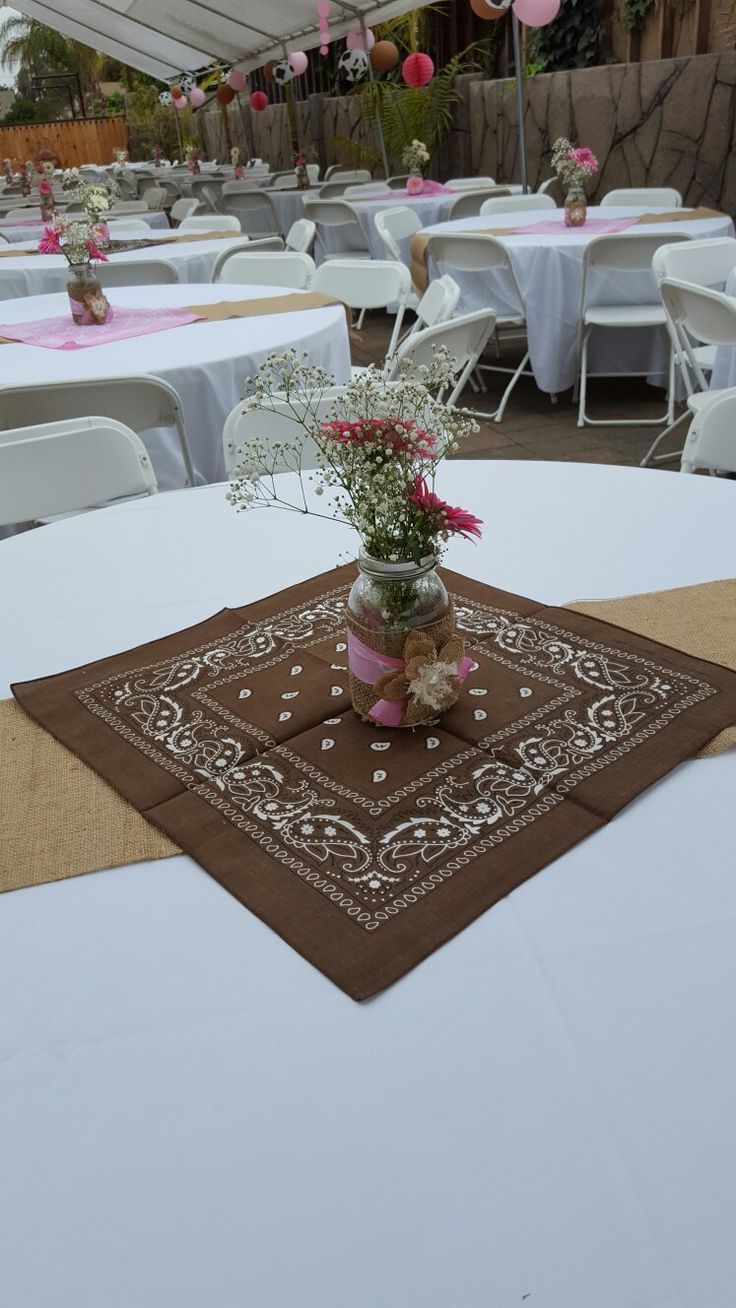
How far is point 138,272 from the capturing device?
4582mm

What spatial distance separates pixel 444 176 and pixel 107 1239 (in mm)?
11928

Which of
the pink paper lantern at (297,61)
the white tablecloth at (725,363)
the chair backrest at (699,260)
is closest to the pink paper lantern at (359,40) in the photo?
the pink paper lantern at (297,61)

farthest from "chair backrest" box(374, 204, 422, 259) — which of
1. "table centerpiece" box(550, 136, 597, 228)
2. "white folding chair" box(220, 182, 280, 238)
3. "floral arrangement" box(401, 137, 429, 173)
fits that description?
"white folding chair" box(220, 182, 280, 238)

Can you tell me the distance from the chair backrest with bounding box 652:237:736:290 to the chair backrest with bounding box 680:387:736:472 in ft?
7.37

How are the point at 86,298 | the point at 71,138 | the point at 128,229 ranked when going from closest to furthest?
the point at 86,298 → the point at 128,229 → the point at 71,138

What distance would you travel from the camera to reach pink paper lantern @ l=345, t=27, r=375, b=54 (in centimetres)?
919

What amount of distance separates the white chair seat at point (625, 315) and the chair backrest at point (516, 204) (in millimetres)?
2059

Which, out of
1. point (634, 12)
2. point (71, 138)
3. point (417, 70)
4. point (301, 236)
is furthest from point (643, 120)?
point (71, 138)

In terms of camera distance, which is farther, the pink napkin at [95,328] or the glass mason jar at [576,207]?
the glass mason jar at [576,207]

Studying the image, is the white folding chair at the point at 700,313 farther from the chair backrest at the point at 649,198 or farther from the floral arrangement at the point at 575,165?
the chair backrest at the point at 649,198

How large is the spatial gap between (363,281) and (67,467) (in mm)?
2301

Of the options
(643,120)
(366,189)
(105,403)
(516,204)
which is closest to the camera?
(105,403)

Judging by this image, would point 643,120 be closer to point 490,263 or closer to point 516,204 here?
point 516,204

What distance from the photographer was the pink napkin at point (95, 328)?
3031 mm
